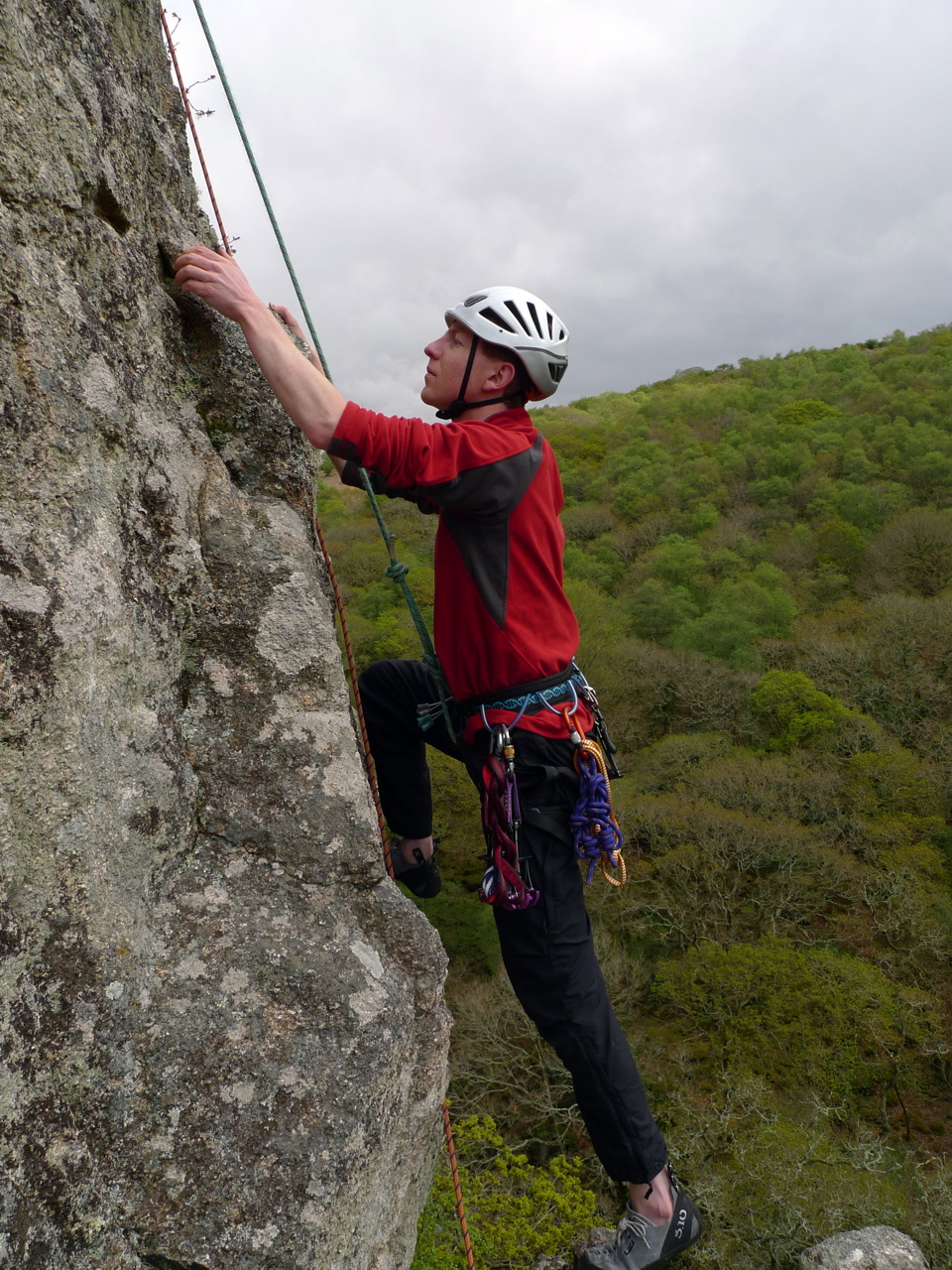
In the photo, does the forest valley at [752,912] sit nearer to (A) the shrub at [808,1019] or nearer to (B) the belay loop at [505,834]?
(A) the shrub at [808,1019]

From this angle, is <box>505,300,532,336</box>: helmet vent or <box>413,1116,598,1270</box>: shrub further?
<box>413,1116,598,1270</box>: shrub

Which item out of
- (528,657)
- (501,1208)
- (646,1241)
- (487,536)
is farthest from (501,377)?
(501,1208)

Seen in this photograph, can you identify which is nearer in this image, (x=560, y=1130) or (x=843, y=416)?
(x=560, y=1130)

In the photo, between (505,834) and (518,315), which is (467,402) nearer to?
(518,315)

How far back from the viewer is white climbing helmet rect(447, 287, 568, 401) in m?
3.05

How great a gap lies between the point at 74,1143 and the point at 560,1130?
1160 cm

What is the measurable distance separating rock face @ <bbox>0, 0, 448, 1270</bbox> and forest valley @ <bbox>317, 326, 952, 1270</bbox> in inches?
343

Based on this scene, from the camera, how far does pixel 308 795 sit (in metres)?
2.50

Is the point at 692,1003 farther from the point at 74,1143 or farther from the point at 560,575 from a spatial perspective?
the point at 74,1143

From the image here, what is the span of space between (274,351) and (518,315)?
3.29 ft

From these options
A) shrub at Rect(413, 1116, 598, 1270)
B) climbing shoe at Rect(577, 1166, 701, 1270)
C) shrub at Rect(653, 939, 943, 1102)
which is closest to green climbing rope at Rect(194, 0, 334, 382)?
climbing shoe at Rect(577, 1166, 701, 1270)

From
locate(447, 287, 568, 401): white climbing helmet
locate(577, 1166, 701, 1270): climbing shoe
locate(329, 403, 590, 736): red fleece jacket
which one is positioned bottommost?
locate(577, 1166, 701, 1270): climbing shoe

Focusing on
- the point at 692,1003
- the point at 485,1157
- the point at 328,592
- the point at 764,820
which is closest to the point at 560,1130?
the point at 485,1157

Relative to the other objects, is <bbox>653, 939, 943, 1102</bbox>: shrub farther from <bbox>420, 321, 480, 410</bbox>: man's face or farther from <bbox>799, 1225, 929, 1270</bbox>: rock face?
<bbox>420, 321, 480, 410</bbox>: man's face
